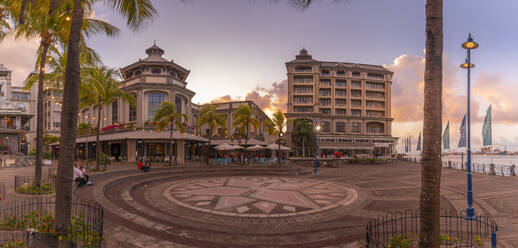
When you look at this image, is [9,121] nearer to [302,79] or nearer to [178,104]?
[178,104]

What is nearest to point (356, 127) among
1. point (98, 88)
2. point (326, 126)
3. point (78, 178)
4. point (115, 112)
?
point (326, 126)

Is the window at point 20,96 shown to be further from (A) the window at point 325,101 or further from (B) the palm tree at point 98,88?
(A) the window at point 325,101

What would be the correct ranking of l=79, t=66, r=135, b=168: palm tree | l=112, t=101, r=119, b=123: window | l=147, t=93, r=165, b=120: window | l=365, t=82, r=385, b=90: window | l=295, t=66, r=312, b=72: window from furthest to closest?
l=365, t=82, r=385, b=90: window < l=295, t=66, r=312, b=72: window < l=112, t=101, r=119, b=123: window < l=147, t=93, r=165, b=120: window < l=79, t=66, r=135, b=168: palm tree

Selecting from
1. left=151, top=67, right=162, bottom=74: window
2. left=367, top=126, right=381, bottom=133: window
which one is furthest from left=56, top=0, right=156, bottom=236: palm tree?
left=367, top=126, right=381, bottom=133: window

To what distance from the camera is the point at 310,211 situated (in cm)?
1133

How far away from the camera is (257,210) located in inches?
452

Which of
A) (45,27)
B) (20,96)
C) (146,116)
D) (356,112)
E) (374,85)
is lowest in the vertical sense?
(146,116)

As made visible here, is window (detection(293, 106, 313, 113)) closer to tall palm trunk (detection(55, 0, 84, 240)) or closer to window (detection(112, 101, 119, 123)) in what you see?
window (detection(112, 101, 119, 123))

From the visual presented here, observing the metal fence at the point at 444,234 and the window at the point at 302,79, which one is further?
the window at the point at 302,79

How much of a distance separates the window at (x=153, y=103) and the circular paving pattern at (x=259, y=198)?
18.7 meters

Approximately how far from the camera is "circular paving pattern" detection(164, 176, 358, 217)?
11.5 metres

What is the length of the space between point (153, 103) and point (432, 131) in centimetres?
3352

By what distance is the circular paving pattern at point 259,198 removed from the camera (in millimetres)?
11469

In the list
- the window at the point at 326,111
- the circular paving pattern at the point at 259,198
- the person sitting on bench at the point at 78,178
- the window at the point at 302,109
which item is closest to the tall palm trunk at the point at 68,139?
the circular paving pattern at the point at 259,198
